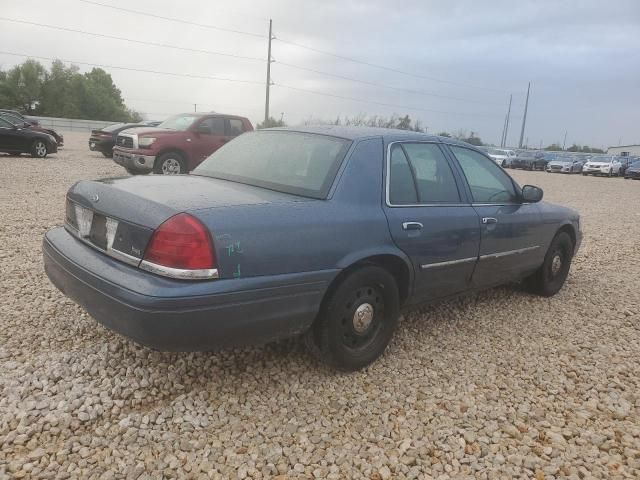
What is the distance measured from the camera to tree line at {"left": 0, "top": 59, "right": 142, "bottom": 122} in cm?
5753

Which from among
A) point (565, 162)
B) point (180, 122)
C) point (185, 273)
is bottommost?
point (185, 273)

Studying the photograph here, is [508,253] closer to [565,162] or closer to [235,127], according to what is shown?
[235,127]

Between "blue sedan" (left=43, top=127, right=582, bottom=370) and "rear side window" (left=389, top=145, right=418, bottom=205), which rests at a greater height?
"rear side window" (left=389, top=145, right=418, bottom=205)

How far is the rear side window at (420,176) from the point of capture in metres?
3.27

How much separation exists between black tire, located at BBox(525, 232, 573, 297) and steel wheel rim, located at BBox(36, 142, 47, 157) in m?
15.5

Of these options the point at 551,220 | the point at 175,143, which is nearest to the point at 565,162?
the point at 175,143

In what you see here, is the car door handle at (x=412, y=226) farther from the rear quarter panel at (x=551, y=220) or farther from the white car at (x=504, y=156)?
the white car at (x=504, y=156)

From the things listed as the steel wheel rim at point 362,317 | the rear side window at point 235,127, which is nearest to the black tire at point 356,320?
the steel wheel rim at point 362,317

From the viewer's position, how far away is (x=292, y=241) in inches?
102

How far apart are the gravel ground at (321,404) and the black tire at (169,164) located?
7274 millimetres

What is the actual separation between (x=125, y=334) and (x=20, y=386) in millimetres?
792

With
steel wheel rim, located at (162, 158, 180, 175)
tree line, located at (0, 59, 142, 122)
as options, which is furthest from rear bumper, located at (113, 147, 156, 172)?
tree line, located at (0, 59, 142, 122)

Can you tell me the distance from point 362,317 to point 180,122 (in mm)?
9982

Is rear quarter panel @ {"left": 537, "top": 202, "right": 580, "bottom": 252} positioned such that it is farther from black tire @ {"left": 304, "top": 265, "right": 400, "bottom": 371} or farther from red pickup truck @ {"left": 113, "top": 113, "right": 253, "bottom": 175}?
red pickup truck @ {"left": 113, "top": 113, "right": 253, "bottom": 175}
